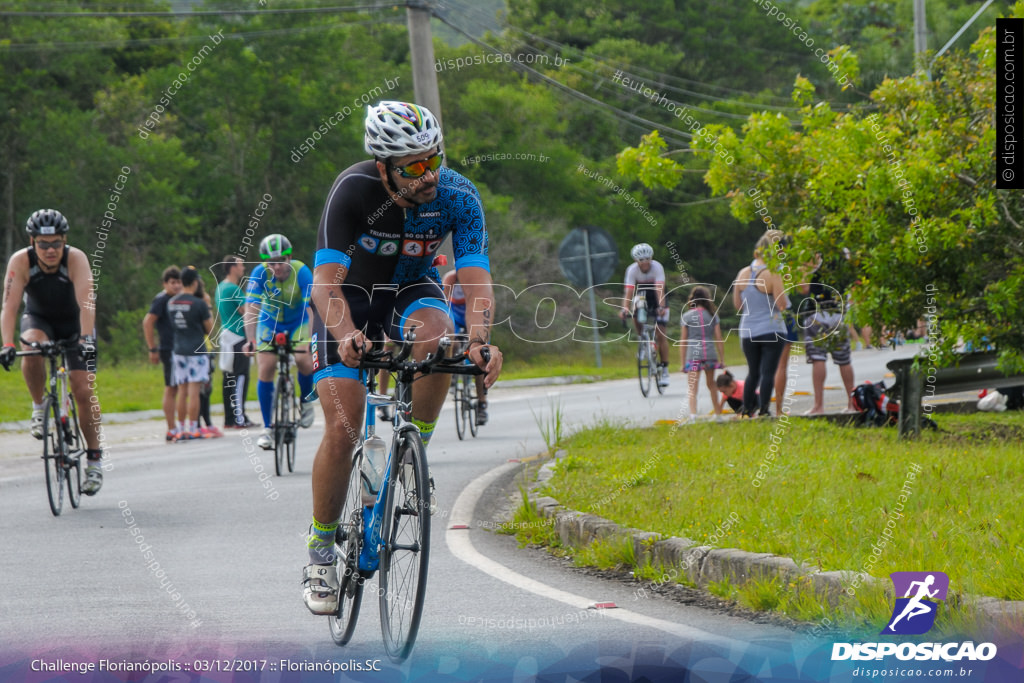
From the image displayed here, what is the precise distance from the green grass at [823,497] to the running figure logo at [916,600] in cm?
6

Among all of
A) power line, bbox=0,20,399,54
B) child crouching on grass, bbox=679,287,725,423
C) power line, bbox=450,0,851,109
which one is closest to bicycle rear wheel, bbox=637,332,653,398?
child crouching on grass, bbox=679,287,725,423

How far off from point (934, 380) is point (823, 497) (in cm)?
436

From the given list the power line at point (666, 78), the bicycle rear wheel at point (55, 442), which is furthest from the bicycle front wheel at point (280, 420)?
the power line at point (666, 78)

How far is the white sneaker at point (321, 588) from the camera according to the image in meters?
5.11

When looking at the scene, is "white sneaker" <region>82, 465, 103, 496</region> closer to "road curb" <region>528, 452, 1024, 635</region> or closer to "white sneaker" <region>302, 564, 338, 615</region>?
"road curb" <region>528, 452, 1024, 635</region>

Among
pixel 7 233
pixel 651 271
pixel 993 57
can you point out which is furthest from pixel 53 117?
pixel 993 57

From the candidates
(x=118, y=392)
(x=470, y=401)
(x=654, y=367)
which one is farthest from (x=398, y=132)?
(x=118, y=392)

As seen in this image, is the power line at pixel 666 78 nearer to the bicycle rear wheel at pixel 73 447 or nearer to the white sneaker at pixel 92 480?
the bicycle rear wheel at pixel 73 447

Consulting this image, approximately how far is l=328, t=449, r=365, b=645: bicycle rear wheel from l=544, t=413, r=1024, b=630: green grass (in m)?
1.78

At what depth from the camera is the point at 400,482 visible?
479 cm

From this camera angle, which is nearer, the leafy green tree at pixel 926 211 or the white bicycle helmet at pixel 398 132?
the white bicycle helmet at pixel 398 132

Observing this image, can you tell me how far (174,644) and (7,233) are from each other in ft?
106

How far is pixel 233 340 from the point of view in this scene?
15625mm

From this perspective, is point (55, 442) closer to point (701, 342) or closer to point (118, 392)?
point (701, 342)
